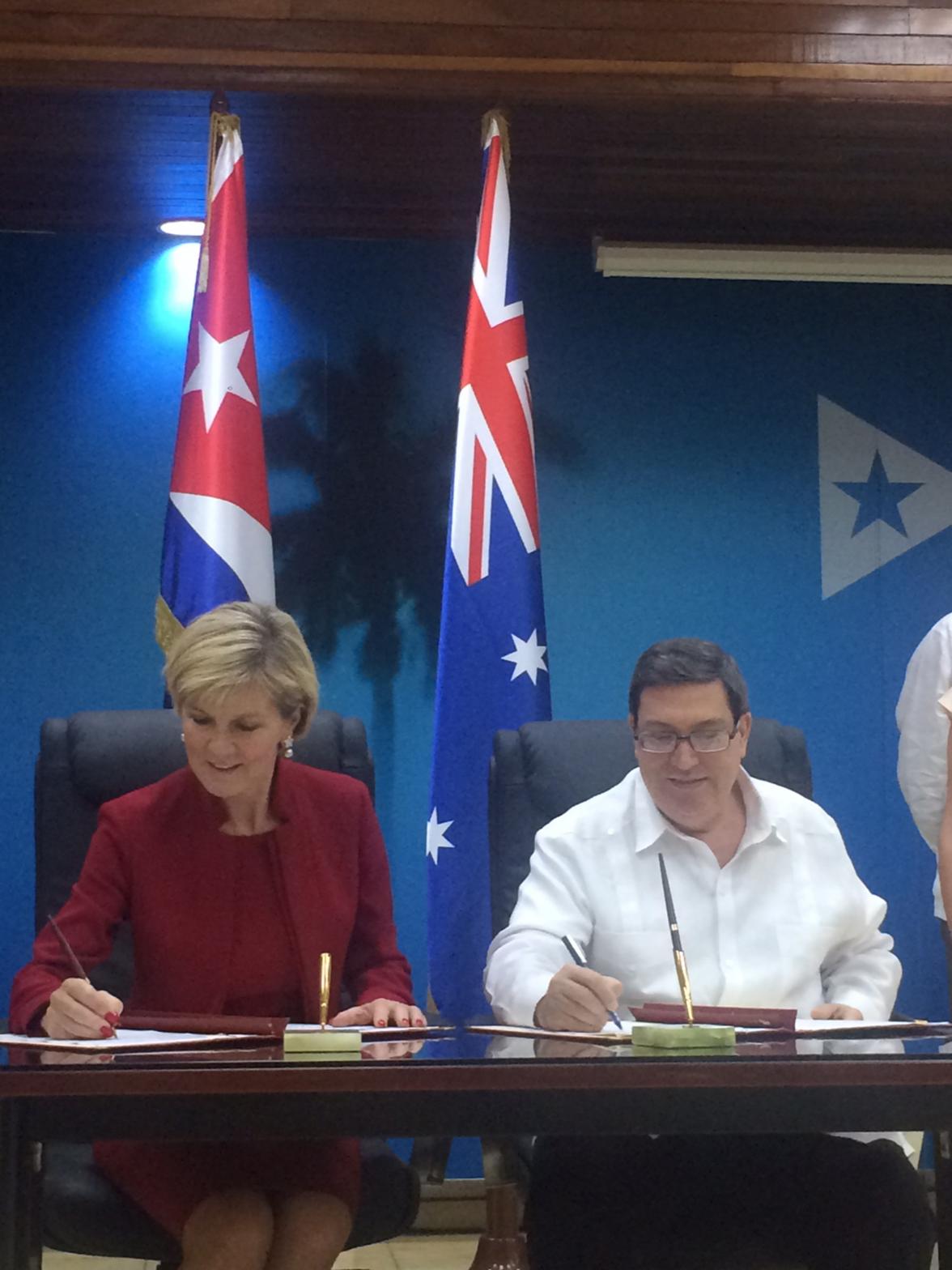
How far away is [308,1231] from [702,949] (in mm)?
682

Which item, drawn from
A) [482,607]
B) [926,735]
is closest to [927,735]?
[926,735]

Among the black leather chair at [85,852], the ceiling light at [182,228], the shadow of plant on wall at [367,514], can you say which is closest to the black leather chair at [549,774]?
the black leather chair at [85,852]

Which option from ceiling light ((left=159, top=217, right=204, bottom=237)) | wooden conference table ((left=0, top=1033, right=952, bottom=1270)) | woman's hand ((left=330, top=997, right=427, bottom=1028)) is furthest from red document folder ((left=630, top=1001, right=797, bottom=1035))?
ceiling light ((left=159, top=217, right=204, bottom=237))

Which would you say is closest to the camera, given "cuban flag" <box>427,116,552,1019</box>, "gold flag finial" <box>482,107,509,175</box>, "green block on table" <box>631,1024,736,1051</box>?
"green block on table" <box>631,1024,736,1051</box>

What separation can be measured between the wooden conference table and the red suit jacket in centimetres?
51

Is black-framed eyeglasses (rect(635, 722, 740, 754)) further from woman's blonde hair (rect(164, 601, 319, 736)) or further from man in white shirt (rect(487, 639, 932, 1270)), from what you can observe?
woman's blonde hair (rect(164, 601, 319, 736))

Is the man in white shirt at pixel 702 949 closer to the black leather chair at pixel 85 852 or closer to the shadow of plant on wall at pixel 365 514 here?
the black leather chair at pixel 85 852

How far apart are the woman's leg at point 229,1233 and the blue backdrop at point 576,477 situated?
92.2 inches

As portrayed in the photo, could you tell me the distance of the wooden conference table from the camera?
142 cm

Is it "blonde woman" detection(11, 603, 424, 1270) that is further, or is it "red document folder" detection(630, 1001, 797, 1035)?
"blonde woman" detection(11, 603, 424, 1270)

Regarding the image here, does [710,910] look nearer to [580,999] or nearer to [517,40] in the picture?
[580,999]

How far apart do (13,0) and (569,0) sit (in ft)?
3.87

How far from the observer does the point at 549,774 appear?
2500 millimetres

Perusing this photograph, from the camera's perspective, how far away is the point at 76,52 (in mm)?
3393
